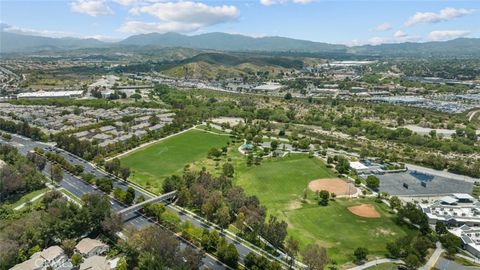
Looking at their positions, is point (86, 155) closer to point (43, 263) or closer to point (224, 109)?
point (43, 263)

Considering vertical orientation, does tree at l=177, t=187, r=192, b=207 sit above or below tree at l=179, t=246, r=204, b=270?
below

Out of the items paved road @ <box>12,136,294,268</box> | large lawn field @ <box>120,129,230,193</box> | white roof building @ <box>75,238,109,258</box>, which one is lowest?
large lawn field @ <box>120,129,230,193</box>

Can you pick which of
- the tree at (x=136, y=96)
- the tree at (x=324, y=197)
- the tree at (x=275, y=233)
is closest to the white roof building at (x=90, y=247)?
the tree at (x=275, y=233)

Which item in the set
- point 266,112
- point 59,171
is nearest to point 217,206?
point 59,171

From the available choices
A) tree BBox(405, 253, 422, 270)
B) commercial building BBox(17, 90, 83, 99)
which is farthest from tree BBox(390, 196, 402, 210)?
commercial building BBox(17, 90, 83, 99)

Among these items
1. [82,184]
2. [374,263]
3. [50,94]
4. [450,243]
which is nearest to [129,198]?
[82,184]

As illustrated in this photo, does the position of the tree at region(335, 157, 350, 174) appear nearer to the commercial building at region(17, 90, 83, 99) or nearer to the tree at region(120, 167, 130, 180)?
the tree at region(120, 167, 130, 180)

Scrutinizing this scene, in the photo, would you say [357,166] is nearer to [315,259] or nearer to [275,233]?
[275,233]
